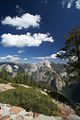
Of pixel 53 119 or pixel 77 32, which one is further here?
pixel 77 32

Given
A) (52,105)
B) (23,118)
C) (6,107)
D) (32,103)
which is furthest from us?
(52,105)

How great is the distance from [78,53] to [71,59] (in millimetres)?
1657

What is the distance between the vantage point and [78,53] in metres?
34.6

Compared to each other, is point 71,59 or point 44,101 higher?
point 71,59

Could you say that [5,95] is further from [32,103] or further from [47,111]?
[47,111]

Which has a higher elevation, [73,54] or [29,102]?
[73,54]

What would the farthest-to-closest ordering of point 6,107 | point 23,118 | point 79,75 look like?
point 79,75 < point 6,107 < point 23,118

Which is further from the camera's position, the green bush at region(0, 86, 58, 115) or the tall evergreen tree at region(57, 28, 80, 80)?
the tall evergreen tree at region(57, 28, 80, 80)

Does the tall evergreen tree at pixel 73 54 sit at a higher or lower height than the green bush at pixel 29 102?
higher

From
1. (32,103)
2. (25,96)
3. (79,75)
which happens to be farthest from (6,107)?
(79,75)

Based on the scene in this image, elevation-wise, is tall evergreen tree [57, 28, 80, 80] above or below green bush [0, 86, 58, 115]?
above

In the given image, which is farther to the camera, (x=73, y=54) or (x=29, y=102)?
(x=73, y=54)

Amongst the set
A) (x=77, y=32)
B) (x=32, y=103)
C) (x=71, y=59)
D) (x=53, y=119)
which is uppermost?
(x=77, y=32)

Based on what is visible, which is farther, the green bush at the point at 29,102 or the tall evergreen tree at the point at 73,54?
the tall evergreen tree at the point at 73,54
